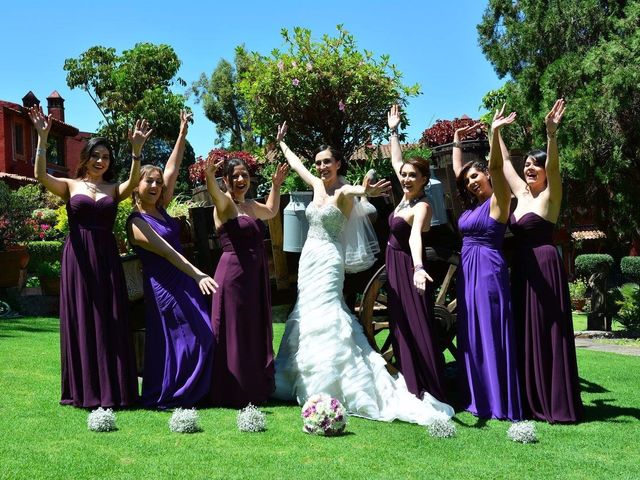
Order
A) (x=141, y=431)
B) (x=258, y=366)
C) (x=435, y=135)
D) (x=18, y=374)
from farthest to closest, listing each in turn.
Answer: (x=435, y=135) < (x=18, y=374) < (x=258, y=366) < (x=141, y=431)

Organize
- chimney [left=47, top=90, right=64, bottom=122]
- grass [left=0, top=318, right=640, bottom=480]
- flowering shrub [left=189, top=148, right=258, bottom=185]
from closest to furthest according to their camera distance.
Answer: grass [left=0, top=318, right=640, bottom=480], flowering shrub [left=189, top=148, right=258, bottom=185], chimney [left=47, top=90, right=64, bottom=122]

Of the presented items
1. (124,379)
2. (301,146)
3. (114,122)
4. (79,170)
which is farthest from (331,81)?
(114,122)

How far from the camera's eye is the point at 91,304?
5.69 metres

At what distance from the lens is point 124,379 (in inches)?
225

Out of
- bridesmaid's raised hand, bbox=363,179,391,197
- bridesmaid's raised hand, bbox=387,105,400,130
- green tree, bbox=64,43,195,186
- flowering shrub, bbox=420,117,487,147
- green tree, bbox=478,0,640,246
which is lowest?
bridesmaid's raised hand, bbox=363,179,391,197

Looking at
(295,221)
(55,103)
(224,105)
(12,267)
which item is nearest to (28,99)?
(55,103)

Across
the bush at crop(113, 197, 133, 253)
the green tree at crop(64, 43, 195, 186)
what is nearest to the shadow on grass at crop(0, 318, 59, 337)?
the bush at crop(113, 197, 133, 253)

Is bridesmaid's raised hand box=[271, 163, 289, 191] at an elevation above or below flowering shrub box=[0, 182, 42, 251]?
below

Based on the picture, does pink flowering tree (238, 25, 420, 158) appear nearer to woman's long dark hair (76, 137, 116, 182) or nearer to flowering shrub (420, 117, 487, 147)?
flowering shrub (420, 117, 487, 147)

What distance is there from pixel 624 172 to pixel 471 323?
453 inches

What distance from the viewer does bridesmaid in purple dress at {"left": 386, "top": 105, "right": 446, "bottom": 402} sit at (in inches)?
238

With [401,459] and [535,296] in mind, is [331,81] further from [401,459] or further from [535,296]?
[401,459]

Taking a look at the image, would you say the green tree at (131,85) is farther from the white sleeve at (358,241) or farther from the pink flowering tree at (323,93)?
the white sleeve at (358,241)

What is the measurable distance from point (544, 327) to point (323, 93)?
720 cm
